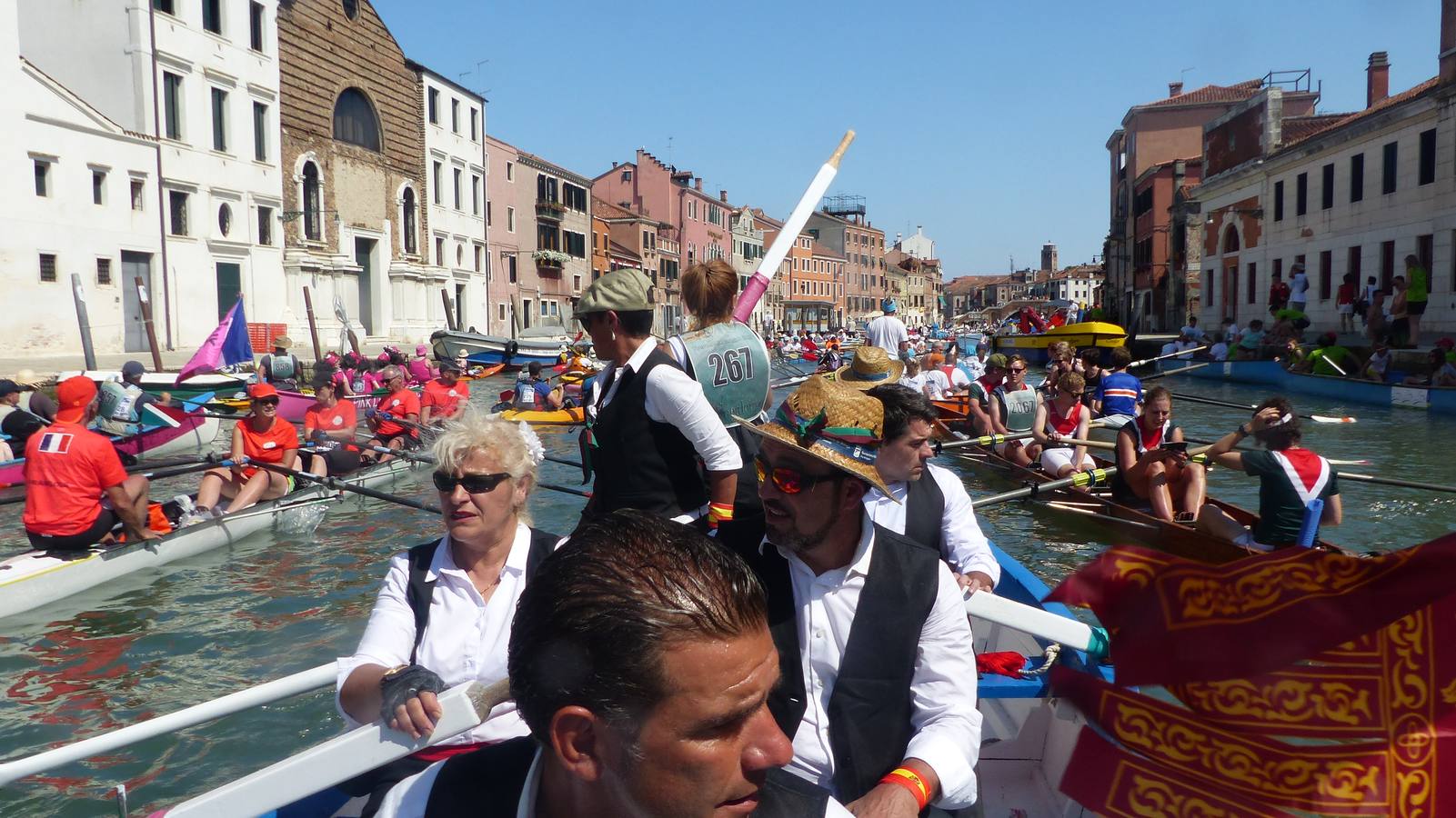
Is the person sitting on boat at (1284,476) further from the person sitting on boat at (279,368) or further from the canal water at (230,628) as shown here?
the person sitting on boat at (279,368)

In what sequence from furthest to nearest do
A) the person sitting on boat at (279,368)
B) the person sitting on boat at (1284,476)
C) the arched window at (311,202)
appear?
the arched window at (311,202), the person sitting on boat at (279,368), the person sitting on boat at (1284,476)

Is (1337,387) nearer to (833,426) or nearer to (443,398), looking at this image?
(443,398)

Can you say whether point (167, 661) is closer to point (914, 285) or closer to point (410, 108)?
point (410, 108)

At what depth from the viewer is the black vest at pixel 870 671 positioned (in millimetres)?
2205

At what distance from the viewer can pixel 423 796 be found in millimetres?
1384

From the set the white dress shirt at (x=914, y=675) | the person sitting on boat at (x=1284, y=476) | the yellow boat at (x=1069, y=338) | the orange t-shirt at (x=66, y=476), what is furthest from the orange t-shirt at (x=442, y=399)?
the yellow boat at (x=1069, y=338)

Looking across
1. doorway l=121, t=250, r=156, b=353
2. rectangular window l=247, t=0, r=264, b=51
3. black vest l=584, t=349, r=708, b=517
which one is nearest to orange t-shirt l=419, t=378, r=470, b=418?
black vest l=584, t=349, r=708, b=517

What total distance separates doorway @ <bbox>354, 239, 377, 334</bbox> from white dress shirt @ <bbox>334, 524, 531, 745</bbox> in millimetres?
36002

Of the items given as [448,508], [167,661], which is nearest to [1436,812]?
[448,508]

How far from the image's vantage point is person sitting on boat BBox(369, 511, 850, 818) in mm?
1200

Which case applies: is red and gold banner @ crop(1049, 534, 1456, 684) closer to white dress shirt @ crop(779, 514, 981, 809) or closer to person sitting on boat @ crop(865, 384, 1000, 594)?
white dress shirt @ crop(779, 514, 981, 809)

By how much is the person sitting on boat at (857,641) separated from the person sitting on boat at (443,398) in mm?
10893

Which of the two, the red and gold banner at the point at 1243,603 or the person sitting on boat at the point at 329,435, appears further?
the person sitting on boat at the point at 329,435

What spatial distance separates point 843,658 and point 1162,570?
98 cm
